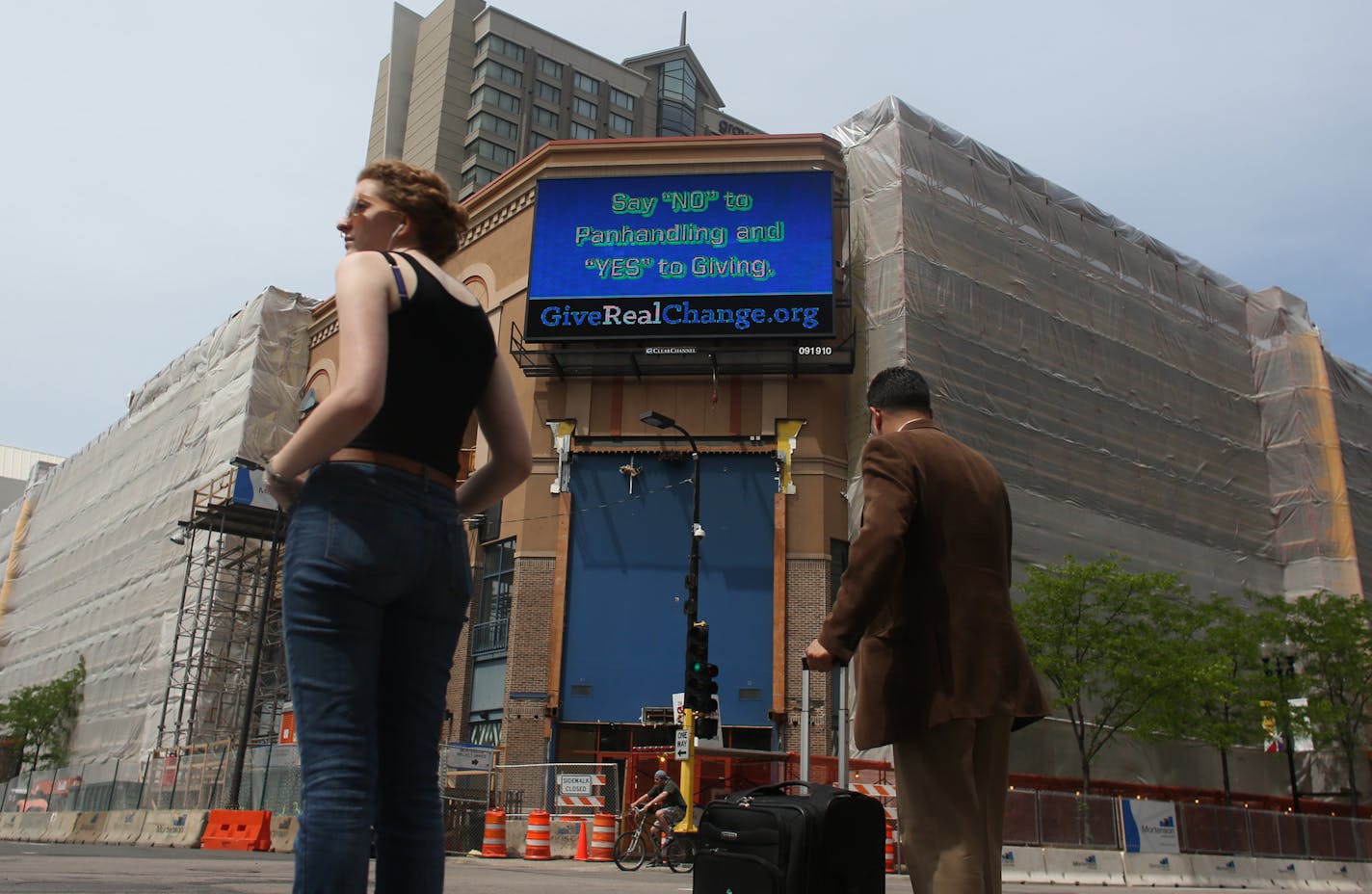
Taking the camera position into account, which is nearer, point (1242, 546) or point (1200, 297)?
point (1242, 546)

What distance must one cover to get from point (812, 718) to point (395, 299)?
83.1ft

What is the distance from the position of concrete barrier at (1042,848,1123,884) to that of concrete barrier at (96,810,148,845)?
15.8 metres

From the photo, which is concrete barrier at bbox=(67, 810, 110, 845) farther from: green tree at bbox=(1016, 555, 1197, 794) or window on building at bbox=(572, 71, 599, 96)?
window on building at bbox=(572, 71, 599, 96)

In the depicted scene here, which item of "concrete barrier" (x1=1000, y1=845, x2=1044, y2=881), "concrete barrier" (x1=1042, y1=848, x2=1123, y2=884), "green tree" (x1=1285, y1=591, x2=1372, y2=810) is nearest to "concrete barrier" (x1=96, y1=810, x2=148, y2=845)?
"concrete barrier" (x1=1000, y1=845, x2=1044, y2=881)

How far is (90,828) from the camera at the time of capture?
21.6 m

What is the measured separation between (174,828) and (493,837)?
18.5ft

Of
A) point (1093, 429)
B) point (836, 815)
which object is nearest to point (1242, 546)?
point (1093, 429)

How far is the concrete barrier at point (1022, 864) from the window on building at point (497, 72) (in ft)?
197

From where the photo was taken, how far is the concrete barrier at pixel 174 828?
18.5 meters

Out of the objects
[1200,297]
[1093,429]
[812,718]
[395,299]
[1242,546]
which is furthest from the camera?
[1200,297]

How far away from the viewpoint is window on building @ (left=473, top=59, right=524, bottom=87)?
223ft

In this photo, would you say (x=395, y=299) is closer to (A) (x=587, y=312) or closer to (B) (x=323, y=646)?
(B) (x=323, y=646)

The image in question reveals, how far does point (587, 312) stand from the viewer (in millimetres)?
31031

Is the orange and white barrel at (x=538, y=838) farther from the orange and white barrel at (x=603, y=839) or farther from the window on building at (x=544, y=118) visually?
the window on building at (x=544, y=118)
